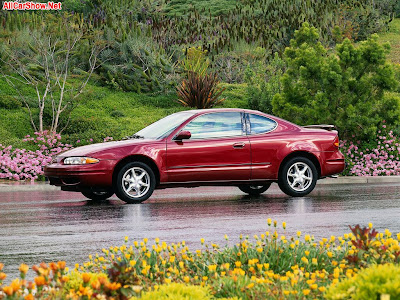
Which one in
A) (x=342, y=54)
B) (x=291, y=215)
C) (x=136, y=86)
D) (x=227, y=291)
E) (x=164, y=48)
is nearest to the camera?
(x=227, y=291)

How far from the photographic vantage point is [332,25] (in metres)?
36.5

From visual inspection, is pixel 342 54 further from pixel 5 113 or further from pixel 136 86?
pixel 5 113

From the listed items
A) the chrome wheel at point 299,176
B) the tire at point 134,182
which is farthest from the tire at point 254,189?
the tire at point 134,182

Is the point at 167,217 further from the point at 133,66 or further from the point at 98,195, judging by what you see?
the point at 133,66

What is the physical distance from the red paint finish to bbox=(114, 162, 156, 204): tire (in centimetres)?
18

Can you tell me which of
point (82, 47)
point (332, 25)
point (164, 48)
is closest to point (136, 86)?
point (82, 47)

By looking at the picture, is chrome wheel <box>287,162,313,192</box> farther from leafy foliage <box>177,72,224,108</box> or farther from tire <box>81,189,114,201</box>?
leafy foliage <box>177,72,224,108</box>

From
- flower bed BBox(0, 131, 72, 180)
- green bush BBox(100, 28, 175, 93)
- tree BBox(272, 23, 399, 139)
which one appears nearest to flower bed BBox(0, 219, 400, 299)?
flower bed BBox(0, 131, 72, 180)

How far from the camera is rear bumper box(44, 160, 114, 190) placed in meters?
13.6

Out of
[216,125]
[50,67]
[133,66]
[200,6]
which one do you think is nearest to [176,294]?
[216,125]

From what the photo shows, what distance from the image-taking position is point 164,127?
48.3ft

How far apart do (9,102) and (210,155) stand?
443 inches

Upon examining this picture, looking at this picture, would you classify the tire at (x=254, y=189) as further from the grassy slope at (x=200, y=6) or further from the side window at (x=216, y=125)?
the grassy slope at (x=200, y=6)

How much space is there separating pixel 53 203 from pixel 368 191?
21.0 feet
